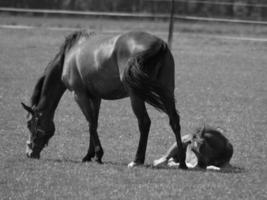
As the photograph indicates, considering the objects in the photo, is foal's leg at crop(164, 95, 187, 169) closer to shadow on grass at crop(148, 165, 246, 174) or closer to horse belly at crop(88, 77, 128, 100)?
shadow on grass at crop(148, 165, 246, 174)

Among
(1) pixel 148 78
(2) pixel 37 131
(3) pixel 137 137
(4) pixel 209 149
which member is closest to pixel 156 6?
(3) pixel 137 137

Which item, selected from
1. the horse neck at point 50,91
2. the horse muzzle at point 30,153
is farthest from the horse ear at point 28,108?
the horse muzzle at point 30,153

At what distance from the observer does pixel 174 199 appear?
275 inches

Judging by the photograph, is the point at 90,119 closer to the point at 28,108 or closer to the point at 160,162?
the point at 28,108

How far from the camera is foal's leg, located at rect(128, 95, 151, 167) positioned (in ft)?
28.2

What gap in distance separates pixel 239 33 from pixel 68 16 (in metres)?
9.55

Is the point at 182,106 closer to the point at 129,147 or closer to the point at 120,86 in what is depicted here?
the point at 129,147

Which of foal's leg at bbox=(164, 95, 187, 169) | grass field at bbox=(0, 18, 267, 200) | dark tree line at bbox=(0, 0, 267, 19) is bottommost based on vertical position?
dark tree line at bbox=(0, 0, 267, 19)

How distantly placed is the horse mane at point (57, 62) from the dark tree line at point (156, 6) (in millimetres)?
27851

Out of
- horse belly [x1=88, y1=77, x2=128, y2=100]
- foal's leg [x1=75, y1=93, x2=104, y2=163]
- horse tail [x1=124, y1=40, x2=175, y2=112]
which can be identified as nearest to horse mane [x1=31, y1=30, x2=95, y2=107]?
foal's leg [x1=75, y1=93, x2=104, y2=163]

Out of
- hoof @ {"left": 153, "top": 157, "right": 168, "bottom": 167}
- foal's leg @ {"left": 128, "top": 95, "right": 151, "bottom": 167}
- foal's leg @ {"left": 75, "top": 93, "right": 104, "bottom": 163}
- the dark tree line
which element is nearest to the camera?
foal's leg @ {"left": 128, "top": 95, "right": 151, "bottom": 167}

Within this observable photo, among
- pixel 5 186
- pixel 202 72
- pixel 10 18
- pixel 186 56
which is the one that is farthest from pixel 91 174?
pixel 10 18

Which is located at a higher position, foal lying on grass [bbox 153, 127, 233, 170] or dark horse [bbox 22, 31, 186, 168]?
dark horse [bbox 22, 31, 186, 168]

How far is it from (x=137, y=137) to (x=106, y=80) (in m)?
2.38
